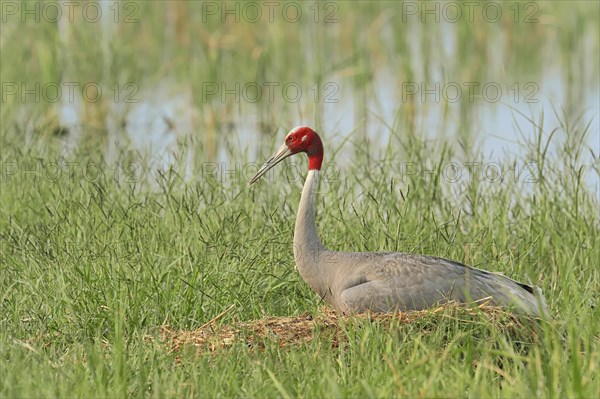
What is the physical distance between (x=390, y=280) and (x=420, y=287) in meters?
0.16

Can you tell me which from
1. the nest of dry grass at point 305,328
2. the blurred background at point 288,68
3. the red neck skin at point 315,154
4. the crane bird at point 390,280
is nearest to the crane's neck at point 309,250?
the crane bird at point 390,280

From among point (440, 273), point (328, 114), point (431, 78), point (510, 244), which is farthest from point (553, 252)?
point (431, 78)

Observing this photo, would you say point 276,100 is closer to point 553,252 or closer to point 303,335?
point 553,252

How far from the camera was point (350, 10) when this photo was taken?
47.5ft

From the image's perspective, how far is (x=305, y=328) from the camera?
227 inches

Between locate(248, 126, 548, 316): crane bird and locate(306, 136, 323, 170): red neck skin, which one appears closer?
locate(248, 126, 548, 316): crane bird

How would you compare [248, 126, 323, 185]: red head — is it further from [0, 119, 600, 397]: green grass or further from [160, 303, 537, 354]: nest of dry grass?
[160, 303, 537, 354]: nest of dry grass

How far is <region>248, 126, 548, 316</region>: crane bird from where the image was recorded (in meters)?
5.92

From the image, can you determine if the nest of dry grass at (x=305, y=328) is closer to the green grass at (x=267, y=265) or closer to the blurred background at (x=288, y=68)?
the green grass at (x=267, y=265)

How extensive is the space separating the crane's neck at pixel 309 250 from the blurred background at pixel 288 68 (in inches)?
176

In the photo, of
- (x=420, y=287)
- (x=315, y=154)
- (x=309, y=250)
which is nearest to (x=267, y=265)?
(x=309, y=250)

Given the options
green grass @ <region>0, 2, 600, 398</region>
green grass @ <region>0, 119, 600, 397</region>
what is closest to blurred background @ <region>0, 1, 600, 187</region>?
green grass @ <region>0, 2, 600, 398</region>

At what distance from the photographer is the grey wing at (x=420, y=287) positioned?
592 cm

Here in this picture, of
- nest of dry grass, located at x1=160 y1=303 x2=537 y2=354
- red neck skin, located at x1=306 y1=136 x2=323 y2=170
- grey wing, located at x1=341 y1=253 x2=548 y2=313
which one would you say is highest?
red neck skin, located at x1=306 y1=136 x2=323 y2=170
